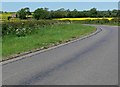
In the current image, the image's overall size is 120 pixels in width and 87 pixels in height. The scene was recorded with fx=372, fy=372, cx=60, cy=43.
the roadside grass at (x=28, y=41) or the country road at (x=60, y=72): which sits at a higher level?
the country road at (x=60, y=72)

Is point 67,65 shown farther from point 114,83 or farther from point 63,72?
point 114,83

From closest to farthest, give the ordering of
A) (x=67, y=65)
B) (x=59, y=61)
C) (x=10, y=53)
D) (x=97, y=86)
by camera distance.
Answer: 1. (x=97, y=86)
2. (x=67, y=65)
3. (x=59, y=61)
4. (x=10, y=53)

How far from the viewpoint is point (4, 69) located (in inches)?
475

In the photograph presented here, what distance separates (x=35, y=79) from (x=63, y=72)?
147 cm

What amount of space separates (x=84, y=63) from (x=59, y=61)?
1172mm

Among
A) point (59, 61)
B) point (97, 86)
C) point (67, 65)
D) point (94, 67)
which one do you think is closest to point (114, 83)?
point (97, 86)

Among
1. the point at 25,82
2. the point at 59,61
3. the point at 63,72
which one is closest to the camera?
the point at 25,82

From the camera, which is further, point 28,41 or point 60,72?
point 28,41

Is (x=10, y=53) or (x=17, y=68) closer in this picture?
(x=17, y=68)

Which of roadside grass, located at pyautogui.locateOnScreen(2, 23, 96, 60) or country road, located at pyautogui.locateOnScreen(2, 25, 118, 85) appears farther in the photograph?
roadside grass, located at pyautogui.locateOnScreen(2, 23, 96, 60)

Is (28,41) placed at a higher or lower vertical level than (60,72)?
lower

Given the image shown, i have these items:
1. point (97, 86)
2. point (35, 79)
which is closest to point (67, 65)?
point (35, 79)

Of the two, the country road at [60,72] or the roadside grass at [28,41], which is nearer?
the country road at [60,72]

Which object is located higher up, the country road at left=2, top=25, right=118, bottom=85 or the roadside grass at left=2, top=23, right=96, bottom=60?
the country road at left=2, top=25, right=118, bottom=85
